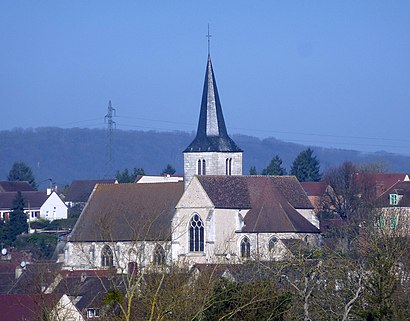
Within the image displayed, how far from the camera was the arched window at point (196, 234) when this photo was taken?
2093 inches

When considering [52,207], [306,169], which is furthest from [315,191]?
[52,207]

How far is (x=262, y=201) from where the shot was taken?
53.2 m

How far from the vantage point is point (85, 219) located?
5784 cm

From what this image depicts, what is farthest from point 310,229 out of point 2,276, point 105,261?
point 2,276

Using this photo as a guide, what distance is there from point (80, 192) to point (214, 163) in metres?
45.7

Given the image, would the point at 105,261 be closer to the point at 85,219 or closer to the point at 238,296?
the point at 85,219

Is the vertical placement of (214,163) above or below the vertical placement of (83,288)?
above

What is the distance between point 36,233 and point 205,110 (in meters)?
22.3

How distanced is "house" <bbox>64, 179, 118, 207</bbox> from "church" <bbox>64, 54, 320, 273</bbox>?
128 feet

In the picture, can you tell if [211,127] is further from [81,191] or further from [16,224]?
[81,191]

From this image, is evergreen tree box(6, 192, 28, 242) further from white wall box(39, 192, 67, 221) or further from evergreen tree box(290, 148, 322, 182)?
evergreen tree box(290, 148, 322, 182)

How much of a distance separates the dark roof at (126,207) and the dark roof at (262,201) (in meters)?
2.71

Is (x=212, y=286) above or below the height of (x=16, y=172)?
below

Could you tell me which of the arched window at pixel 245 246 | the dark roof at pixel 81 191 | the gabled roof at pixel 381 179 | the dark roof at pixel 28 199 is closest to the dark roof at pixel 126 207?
the arched window at pixel 245 246
